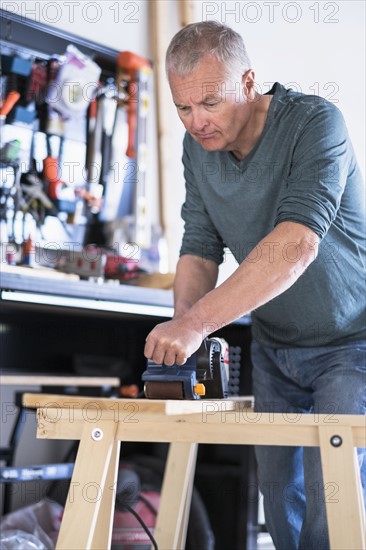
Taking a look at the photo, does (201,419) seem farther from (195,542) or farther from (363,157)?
(363,157)

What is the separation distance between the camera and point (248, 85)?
1.76m

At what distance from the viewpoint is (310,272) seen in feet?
5.83

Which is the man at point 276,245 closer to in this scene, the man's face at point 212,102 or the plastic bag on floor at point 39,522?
the man's face at point 212,102

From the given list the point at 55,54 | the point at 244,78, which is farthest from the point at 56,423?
the point at 55,54

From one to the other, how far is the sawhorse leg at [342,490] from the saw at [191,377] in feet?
1.02

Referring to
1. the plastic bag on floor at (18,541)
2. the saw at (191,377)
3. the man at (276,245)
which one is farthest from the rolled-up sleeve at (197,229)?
the plastic bag on floor at (18,541)

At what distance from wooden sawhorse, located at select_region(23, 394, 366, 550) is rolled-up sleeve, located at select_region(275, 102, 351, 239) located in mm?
388

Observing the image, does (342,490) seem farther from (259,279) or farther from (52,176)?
(52,176)

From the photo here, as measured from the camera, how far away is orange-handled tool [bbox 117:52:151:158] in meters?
3.15

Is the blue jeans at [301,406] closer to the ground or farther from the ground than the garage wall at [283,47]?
closer to the ground

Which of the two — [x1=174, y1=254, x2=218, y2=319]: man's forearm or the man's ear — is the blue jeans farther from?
the man's ear

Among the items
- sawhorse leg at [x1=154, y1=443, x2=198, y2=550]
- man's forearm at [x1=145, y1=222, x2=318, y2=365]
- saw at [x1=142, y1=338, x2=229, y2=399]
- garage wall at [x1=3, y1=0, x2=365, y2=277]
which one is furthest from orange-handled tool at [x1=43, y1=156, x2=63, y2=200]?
man's forearm at [x1=145, y1=222, x2=318, y2=365]

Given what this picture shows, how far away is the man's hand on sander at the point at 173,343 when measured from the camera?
4.75ft

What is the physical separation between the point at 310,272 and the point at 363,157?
1.92 m
